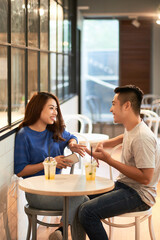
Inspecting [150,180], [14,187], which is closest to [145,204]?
[150,180]

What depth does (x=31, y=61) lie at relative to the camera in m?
3.91

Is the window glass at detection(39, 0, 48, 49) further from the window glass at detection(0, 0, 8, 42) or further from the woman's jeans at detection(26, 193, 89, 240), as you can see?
the woman's jeans at detection(26, 193, 89, 240)

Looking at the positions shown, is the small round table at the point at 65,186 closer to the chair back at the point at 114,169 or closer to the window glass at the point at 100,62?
the chair back at the point at 114,169

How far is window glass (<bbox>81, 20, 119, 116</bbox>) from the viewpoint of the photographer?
428 inches

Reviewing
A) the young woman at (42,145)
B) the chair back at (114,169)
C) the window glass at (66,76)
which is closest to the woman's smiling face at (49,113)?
the young woman at (42,145)

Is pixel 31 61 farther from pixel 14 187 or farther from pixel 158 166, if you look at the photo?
pixel 158 166

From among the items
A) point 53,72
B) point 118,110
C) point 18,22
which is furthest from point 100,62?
point 118,110

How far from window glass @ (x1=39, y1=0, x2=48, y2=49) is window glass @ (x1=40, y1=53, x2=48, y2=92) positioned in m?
0.11

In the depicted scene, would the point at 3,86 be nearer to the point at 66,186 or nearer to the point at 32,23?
the point at 66,186

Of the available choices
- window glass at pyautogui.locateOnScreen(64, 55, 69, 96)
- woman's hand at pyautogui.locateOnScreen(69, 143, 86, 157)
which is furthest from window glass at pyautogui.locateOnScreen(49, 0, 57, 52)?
woman's hand at pyautogui.locateOnScreen(69, 143, 86, 157)

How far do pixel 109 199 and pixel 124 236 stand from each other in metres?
1.08

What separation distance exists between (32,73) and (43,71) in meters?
0.63

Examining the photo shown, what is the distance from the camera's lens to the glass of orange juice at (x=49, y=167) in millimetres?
2452

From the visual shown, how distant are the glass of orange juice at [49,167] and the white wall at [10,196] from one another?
27cm
